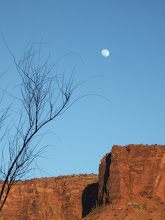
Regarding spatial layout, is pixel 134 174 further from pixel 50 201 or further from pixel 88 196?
pixel 50 201

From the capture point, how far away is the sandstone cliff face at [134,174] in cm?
4041

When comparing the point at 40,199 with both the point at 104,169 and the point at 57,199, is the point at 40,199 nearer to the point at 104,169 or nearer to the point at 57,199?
the point at 57,199

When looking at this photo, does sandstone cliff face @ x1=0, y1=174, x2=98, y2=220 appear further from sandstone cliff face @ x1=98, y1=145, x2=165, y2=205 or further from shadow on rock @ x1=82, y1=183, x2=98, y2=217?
sandstone cliff face @ x1=98, y1=145, x2=165, y2=205

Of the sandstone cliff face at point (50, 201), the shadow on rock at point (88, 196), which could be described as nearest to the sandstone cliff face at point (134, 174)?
the shadow on rock at point (88, 196)

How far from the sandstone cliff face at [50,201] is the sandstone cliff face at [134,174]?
1852cm

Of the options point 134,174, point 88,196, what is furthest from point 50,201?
point 134,174

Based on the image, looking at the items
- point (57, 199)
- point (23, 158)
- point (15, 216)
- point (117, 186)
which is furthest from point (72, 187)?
point (23, 158)

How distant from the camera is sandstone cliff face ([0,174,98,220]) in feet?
203

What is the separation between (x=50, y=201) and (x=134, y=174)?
88.6 feet

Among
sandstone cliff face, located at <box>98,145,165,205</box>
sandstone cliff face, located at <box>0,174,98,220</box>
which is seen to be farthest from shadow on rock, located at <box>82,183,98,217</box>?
sandstone cliff face, located at <box>98,145,165,205</box>

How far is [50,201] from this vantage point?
6406cm

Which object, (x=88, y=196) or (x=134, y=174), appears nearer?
(x=134, y=174)

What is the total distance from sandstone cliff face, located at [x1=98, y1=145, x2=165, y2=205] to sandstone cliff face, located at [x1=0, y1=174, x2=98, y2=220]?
Result: 60.8ft

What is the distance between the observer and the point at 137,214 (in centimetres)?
3700
